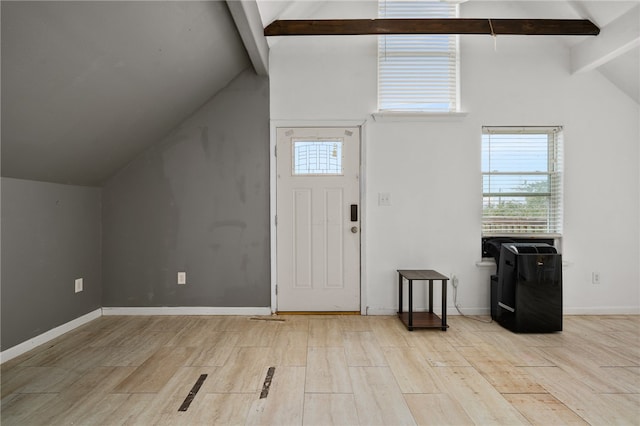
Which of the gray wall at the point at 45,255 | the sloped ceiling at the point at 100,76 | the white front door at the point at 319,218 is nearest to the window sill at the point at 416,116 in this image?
the white front door at the point at 319,218

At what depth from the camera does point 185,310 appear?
147 inches

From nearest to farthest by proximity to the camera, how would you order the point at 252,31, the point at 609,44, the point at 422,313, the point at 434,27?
the point at 252,31
the point at 609,44
the point at 434,27
the point at 422,313

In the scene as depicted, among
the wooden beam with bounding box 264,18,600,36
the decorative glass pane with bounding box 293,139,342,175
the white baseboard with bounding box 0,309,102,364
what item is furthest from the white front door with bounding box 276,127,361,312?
the white baseboard with bounding box 0,309,102,364

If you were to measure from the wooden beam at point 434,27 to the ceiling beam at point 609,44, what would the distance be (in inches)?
5.0

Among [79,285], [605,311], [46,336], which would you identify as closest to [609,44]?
[605,311]

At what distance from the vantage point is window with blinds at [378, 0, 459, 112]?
3.76 metres

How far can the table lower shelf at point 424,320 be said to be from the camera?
328cm

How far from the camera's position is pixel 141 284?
376 centimetres

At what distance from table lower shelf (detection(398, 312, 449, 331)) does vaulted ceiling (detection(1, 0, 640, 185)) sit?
2803mm

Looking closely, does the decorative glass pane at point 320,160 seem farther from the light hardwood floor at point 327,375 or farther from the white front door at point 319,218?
the light hardwood floor at point 327,375

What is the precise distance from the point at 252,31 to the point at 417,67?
178 cm

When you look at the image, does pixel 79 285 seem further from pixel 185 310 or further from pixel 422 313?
pixel 422 313

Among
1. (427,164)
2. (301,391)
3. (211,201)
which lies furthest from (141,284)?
(427,164)

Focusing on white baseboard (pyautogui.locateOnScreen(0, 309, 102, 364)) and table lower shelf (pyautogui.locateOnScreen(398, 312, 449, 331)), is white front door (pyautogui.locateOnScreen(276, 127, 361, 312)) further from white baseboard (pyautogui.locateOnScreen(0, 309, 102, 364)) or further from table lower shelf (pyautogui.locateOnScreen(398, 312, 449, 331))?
white baseboard (pyautogui.locateOnScreen(0, 309, 102, 364))
